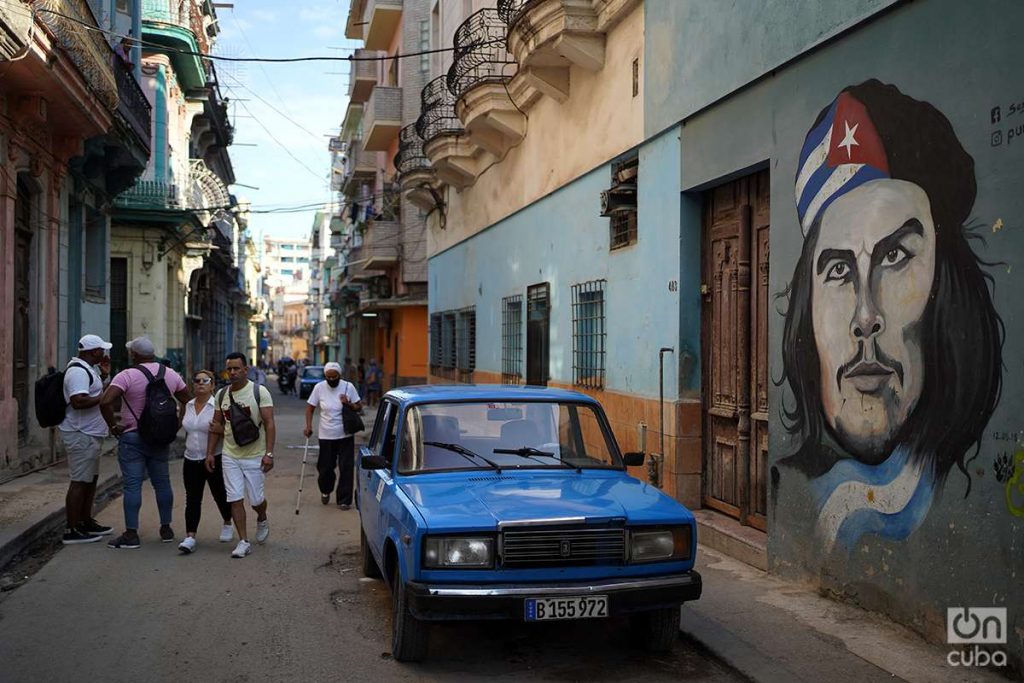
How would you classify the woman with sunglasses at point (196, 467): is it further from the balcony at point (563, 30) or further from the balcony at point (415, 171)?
the balcony at point (415, 171)

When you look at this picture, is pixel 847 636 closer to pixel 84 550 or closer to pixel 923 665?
pixel 923 665

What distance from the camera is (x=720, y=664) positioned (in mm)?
5605

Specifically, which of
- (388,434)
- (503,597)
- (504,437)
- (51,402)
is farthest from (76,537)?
(503,597)

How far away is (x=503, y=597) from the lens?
5.05 metres

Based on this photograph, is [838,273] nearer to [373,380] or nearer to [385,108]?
[385,108]

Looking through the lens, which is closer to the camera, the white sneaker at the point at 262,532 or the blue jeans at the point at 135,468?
the blue jeans at the point at 135,468

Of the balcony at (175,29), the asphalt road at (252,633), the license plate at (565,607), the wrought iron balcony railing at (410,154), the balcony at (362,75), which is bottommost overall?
the asphalt road at (252,633)

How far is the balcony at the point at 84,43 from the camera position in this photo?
11773 millimetres

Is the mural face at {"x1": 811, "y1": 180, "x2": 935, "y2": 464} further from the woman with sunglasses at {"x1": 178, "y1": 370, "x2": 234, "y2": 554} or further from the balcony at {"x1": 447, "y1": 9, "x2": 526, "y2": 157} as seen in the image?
the balcony at {"x1": 447, "y1": 9, "x2": 526, "y2": 157}

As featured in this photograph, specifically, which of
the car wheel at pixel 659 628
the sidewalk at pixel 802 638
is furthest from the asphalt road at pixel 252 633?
the sidewalk at pixel 802 638

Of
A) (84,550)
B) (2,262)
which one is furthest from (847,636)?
(2,262)

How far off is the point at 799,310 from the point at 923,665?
2.85 m

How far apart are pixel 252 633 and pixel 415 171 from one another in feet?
58.1

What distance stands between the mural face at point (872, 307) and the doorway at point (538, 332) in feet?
24.5
